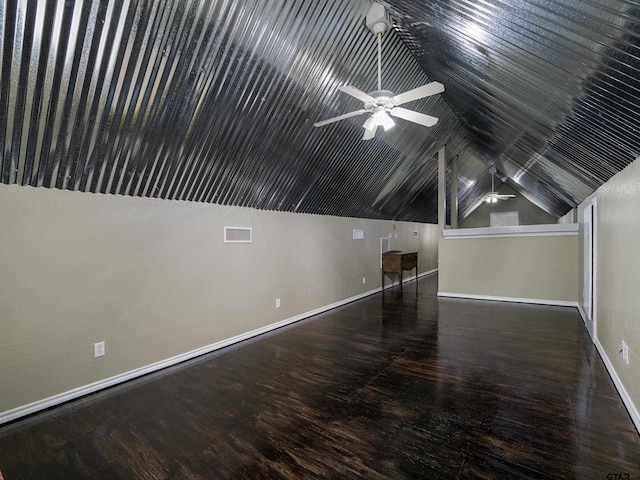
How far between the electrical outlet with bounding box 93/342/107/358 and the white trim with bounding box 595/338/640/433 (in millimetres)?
4144

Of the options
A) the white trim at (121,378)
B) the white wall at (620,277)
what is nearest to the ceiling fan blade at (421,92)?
the white wall at (620,277)

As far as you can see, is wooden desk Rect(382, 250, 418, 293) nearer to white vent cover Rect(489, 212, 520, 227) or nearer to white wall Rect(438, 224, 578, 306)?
white wall Rect(438, 224, 578, 306)

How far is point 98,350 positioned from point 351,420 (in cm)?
227

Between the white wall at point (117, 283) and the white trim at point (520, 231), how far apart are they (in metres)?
3.95

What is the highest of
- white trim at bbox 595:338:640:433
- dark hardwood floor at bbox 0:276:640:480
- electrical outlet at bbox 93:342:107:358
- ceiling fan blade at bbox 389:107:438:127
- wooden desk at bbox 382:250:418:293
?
ceiling fan blade at bbox 389:107:438:127

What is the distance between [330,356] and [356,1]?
3.54m

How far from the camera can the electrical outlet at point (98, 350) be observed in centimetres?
274

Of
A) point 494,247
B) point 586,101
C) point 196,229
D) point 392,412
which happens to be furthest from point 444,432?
point 494,247

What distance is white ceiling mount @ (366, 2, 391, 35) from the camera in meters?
2.86

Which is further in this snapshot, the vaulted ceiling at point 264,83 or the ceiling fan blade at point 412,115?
the ceiling fan blade at point 412,115

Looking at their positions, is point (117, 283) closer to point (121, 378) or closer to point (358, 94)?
point (121, 378)

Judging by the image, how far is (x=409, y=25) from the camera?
2924 mm

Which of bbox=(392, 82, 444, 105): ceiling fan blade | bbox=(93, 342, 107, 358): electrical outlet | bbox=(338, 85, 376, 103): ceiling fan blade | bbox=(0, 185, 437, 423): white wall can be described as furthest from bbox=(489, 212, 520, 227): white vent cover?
bbox=(93, 342, 107, 358): electrical outlet

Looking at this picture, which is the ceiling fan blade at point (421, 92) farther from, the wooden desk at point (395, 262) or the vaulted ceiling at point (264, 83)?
the wooden desk at point (395, 262)
